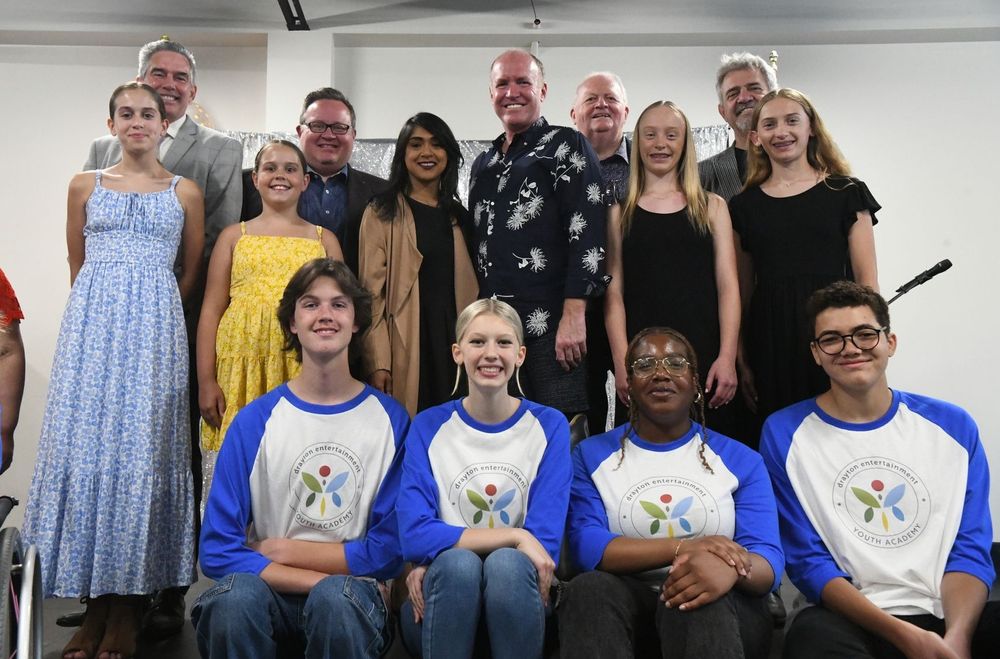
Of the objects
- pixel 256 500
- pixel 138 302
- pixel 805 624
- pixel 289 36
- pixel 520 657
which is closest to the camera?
pixel 520 657

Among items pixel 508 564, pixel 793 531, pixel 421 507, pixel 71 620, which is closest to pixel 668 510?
pixel 793 531

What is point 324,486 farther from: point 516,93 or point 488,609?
point 516,93

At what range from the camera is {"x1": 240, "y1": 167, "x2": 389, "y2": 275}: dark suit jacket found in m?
2.89

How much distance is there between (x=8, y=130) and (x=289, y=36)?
1883 millimetres

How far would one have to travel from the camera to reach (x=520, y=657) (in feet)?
6.21

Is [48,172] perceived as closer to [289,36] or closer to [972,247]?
[289,36]

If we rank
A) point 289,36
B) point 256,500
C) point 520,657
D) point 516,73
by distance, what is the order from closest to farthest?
point 520,657 → point 256,500 → point 516,73 → point 289,36

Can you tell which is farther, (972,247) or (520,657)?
(972,247)

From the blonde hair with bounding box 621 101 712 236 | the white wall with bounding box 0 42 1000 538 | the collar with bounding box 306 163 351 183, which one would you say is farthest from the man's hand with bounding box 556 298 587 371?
the white wall with bounding box 0 42 1000 538

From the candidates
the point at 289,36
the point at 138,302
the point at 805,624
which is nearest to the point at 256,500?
the point at 138,302

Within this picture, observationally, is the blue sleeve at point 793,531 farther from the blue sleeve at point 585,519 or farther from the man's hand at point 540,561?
the man's hand at point 540,561

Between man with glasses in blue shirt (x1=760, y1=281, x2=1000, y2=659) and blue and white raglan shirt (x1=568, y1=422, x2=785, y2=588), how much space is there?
0.13 meters

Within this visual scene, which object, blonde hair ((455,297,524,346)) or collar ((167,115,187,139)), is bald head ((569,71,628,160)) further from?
collar ((167,115,187,139))

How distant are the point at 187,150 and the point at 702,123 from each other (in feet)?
10.8
